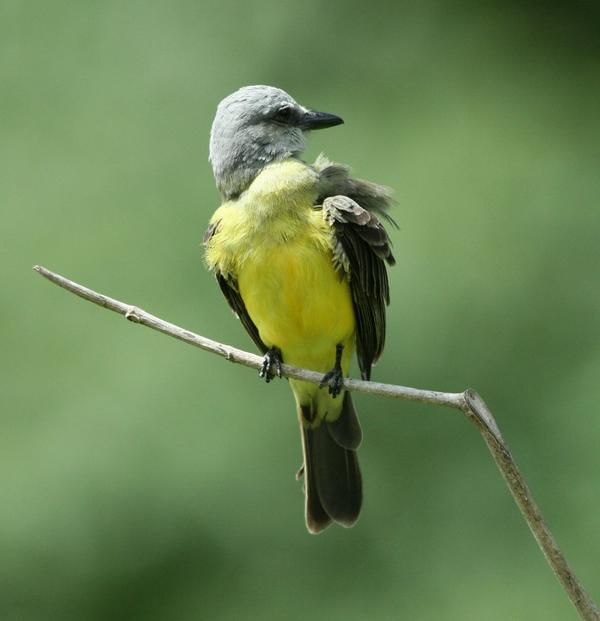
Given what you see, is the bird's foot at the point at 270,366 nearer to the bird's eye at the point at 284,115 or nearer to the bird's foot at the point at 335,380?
the bird's foot at the point at 335,380

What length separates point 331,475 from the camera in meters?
4.90

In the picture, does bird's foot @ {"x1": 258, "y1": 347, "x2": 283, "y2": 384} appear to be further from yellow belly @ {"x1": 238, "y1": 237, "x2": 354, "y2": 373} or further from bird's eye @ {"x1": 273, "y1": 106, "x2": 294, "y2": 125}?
bird's eye @ {"x1": 273, "y1": 106, "x2": 294, "y2": 125}

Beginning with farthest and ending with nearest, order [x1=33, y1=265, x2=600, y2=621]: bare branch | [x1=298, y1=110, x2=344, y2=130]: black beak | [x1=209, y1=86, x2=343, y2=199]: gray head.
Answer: [x1=298, y1=110, x2=344, y2=130]: black beak → [x1=209, y1=86, x2=343, y2=199]: gray head → [x1=33, y1=265, x2=600, y2=621]: bare branch

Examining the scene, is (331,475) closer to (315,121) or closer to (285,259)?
(285,259)

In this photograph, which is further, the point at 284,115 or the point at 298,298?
the point at 284,115

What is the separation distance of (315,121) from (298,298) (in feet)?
2.95

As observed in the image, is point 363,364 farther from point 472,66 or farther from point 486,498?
point 472,66

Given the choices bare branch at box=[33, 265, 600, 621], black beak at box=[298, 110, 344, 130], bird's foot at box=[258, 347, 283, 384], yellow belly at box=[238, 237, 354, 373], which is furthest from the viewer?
black beak at box=[298, 110, 344, 130]

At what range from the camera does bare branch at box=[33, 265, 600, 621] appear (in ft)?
8.96

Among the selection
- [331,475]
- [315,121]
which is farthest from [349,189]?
[331,475]

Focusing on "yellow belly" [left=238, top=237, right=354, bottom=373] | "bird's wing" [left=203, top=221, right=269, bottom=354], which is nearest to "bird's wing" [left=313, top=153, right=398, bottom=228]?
"yellow belly" [left=238, top=237, right=354, bottom=373]

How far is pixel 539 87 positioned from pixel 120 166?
3.06 m

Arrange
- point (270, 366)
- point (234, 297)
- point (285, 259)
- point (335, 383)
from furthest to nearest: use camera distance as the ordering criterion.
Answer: point (234, 297) < point (270, 366) < point (335, 383) < point (285, 259)

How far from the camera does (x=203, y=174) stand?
7434 millimetres
